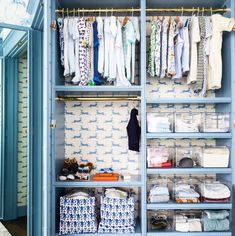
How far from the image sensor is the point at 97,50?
2670 millimetres

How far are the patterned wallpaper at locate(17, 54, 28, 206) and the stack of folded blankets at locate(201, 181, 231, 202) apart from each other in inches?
71.1

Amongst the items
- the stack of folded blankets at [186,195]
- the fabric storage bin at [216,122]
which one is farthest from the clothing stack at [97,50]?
the stack of folded blankets at [186,195]

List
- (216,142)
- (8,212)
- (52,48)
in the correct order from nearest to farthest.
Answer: (52,48), (8,212), (216,142)

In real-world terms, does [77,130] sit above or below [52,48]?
below

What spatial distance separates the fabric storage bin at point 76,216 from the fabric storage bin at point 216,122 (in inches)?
53.7

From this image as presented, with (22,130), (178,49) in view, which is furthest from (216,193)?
(22,130)

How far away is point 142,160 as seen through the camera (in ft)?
8.48

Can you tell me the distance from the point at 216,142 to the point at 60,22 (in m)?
2.10

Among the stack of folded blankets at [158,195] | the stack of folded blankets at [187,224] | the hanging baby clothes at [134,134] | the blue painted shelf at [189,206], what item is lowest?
the stack of folded blankets at [187,224]

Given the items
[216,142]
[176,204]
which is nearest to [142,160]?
[176,204]

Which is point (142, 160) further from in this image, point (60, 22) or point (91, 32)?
point (60, 22)

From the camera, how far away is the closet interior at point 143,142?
2.57m

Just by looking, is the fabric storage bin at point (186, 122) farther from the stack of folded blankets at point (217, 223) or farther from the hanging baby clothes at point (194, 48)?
the stack of folded blankets at point (217, 223)

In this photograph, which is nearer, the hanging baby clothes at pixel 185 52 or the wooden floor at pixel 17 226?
the hanging baby clothes at pixel 185 52
